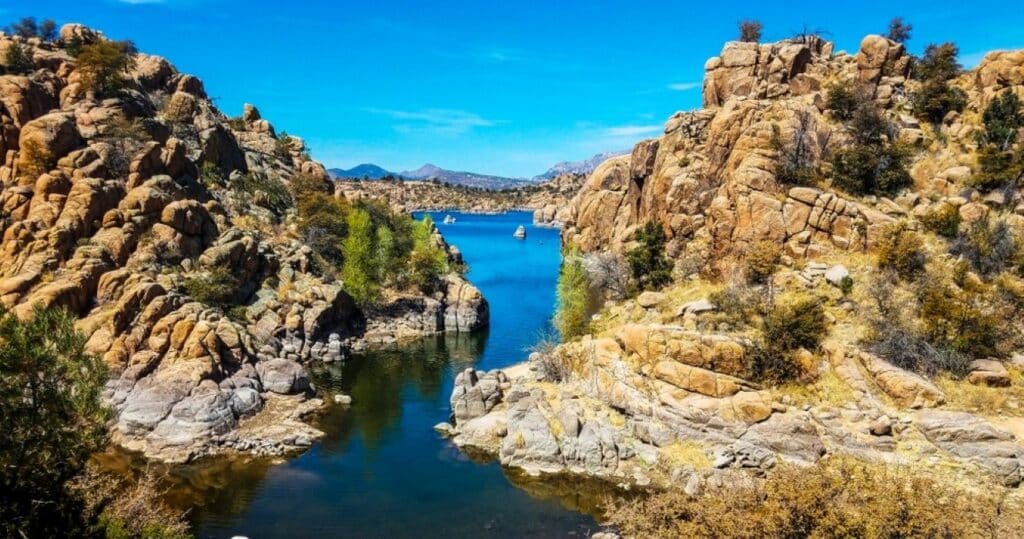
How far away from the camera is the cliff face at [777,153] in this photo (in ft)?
155

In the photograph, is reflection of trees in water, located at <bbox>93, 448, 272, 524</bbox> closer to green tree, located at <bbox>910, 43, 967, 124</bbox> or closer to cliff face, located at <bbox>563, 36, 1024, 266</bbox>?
cliff face, located at <bbox>563, 36, 1024, 266</bbox>

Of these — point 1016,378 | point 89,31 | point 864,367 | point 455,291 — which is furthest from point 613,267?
point 89,31

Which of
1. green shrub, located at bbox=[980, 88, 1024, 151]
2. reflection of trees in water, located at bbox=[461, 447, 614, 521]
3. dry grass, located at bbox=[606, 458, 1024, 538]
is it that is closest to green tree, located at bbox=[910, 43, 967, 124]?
green shrub, located at bbox=[980, 88, 1024, 151]

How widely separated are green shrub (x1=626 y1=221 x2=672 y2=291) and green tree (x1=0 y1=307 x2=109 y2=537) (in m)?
42.5

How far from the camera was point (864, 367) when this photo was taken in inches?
1501

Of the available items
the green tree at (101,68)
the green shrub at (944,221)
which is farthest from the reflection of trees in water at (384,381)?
the green shrub at (944,221)

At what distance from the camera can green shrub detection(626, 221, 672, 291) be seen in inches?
2121

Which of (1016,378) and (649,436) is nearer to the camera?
(1016,378)

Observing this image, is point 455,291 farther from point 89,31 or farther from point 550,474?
point 89,31

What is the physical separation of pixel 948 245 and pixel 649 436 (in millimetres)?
25964

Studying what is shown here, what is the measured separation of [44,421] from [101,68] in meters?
58.4

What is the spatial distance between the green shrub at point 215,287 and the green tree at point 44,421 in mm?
34768

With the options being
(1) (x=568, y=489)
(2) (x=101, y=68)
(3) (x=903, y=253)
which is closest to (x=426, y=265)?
(2) (x=101, y=68)

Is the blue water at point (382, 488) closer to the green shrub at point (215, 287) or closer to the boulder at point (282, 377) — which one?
the boulder at point (282, 377)
